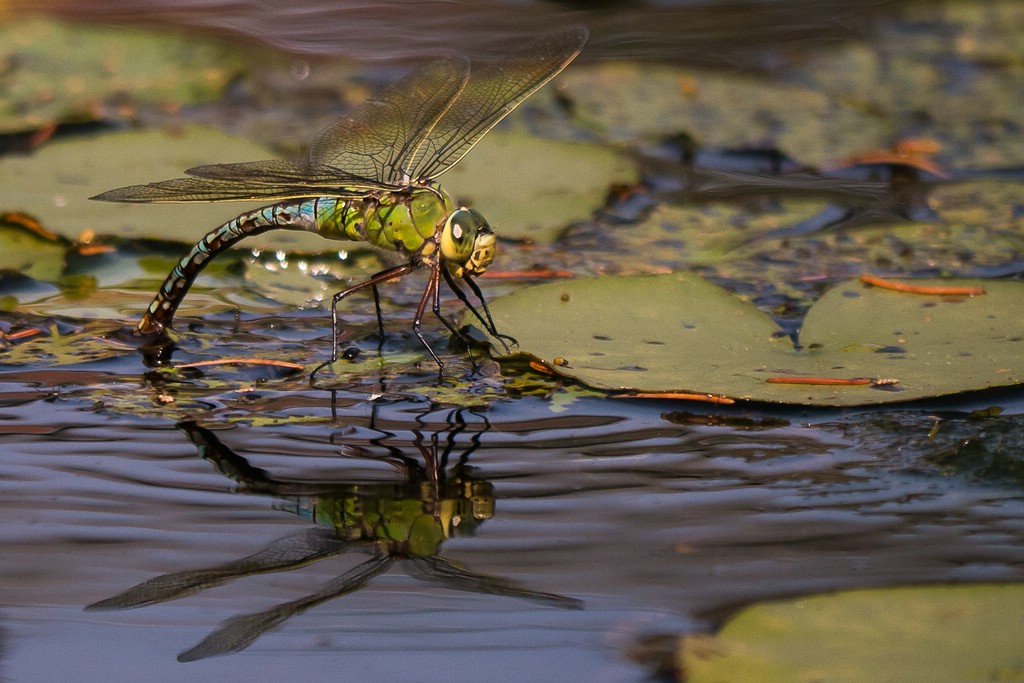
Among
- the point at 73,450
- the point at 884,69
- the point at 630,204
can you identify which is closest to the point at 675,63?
the point at 884,69

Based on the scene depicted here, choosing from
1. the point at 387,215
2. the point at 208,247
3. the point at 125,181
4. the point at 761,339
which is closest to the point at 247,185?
the point at 208,247

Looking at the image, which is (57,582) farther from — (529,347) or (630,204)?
(630,204)

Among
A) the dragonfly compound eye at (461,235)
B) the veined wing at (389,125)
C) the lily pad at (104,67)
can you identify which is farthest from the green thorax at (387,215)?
the lily pad at (104,67)

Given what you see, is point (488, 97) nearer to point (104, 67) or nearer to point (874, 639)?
point (874, 639)

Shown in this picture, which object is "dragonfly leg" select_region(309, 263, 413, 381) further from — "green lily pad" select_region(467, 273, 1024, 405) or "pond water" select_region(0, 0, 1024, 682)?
"green lily pad" select_region(467, 273, 1024, 405)

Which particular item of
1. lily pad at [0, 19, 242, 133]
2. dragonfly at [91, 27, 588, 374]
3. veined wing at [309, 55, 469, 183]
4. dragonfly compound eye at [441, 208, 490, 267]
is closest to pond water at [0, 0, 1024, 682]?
dragonfly at [91, 27, 588, 374]
